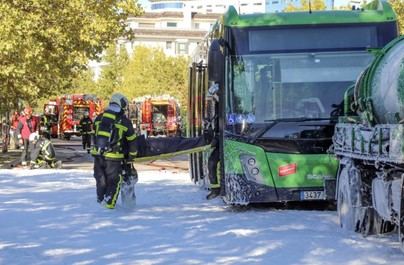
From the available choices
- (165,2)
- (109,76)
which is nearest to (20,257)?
(109,76)

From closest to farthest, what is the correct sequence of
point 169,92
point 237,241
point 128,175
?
point 237,241
point 128,175
point 169,92

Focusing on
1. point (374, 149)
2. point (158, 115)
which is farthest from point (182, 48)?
point (374, 149)

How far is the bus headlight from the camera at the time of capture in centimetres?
1170

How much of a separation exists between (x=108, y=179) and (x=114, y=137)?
2.23 feet

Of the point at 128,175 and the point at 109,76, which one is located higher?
the point at 109,76

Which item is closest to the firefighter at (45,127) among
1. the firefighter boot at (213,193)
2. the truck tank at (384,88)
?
the firefighter boot at (213,193)

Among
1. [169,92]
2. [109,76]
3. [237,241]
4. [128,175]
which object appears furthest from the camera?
[109,76]

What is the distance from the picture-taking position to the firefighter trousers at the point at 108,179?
12484mm

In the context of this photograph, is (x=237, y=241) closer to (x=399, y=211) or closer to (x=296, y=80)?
(x=399, y=211)

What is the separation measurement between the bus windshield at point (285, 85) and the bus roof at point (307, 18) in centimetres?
55

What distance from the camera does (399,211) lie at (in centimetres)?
793

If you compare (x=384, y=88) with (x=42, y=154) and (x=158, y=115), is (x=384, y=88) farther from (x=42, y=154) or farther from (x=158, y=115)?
(x=158, y=115)

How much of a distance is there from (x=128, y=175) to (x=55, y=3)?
11687 mm

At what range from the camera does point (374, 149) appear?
8.75m
